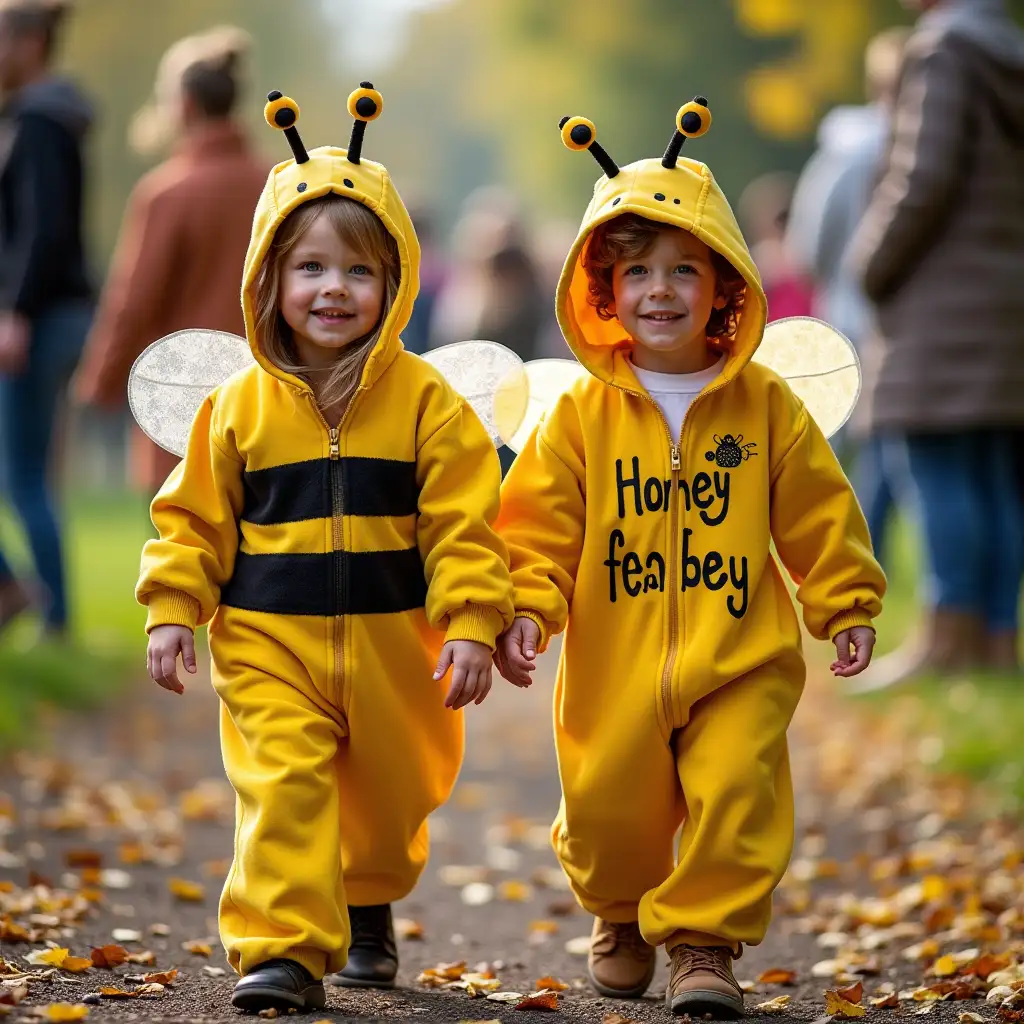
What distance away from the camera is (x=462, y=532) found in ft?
12.5

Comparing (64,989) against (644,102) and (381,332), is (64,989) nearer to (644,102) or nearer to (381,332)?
(381,332)

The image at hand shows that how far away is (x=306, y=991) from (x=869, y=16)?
37.0 ft

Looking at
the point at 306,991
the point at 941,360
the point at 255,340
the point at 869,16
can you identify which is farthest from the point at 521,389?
the point at 869,16

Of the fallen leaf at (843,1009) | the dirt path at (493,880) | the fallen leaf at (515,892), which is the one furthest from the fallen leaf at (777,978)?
the fallen leaf at (515,892)

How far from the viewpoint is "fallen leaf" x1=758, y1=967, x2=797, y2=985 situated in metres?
4.43

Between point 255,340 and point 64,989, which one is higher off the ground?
point 255,340

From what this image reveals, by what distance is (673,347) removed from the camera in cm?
404

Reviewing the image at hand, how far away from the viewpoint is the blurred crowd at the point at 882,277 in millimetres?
7273

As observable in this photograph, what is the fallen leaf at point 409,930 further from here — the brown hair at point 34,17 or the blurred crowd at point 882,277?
the brown hair at point 34,17

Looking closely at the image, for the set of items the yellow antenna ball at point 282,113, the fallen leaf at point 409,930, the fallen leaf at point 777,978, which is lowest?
the fallen leaf at point 409,930

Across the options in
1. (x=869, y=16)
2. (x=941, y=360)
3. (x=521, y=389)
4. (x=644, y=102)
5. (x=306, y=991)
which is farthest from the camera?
Result: (x=644, y=102)

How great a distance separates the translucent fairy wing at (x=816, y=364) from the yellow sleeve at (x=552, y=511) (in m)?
0.60

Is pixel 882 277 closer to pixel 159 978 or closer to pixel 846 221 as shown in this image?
pixel 846 221

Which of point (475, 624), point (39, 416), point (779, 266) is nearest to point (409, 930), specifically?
point (475, 624)
